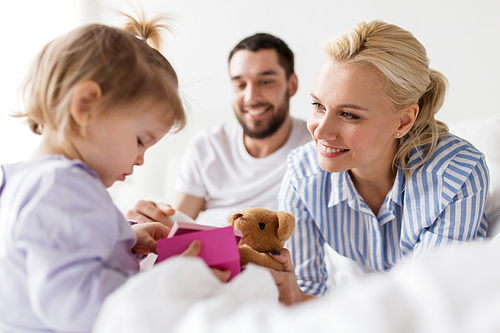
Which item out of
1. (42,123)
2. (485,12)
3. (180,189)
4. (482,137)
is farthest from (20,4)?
(485,12)

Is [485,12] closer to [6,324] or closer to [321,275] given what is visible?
[321,275]

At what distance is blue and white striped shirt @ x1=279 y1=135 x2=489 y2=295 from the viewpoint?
1131mm

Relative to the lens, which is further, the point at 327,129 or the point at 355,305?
the point at 327,129

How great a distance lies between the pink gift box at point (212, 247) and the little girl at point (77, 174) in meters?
0.08

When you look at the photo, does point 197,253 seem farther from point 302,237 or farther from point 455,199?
point 455,199

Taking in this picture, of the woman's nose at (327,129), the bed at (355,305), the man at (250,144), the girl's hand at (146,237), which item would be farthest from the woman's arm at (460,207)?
the man at (250,144)

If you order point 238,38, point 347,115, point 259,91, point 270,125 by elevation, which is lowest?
point 270,125

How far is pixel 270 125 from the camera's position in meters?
1.99

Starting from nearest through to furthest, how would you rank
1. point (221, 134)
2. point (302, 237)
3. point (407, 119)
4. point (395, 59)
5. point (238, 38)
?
point (395, 59), point (407, 119), point (302, 237), point (221, 134), point (238, 38)

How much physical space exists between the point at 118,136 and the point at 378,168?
0.84 m

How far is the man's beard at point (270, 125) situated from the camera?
198 centimetres

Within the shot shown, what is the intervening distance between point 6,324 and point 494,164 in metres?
1.46

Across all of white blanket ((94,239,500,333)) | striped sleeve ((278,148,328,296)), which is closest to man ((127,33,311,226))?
striped sleeve ((278,148,328,296))

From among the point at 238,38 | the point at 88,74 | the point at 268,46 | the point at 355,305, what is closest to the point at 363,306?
the point at 355,305
